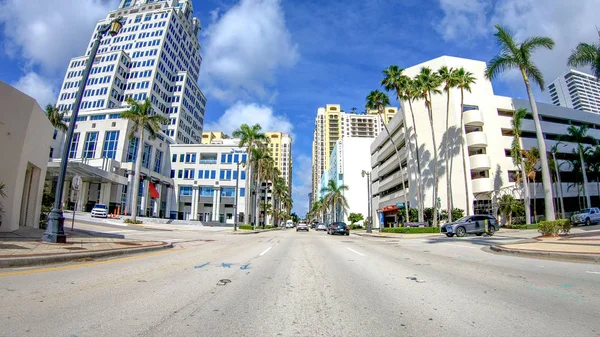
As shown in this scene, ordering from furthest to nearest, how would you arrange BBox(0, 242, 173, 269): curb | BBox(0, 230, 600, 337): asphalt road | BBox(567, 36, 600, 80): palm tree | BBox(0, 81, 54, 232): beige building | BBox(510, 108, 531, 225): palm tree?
BBox(510, 108, 531, 225): palm tree
BBox(567, 36, 600, 80): palm tree
BBox(0, 81, 54, 232): beige building
BBox(0, 242, 173, 269): curb
BBox(0, 230, 600, 337): asphalt road

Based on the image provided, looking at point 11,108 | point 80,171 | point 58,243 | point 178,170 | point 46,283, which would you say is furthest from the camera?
point 178,170

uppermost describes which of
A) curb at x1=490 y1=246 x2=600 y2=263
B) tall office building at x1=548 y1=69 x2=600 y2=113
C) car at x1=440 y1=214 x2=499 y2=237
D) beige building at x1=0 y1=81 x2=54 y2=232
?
tall office building at x1=548 y1=69 x2=600 y2=113

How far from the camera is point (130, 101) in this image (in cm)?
3622

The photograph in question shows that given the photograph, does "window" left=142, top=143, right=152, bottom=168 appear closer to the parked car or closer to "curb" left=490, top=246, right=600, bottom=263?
"curb" left=490, top=246, right=600, bottom=263

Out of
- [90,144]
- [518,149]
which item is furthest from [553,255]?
[90,144]

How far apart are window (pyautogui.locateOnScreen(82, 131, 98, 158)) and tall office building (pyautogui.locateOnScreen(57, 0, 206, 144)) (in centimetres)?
1799

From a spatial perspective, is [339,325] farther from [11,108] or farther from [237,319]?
[11,108]

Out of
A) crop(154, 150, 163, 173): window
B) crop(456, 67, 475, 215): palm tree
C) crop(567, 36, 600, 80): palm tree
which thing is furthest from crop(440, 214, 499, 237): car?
crop(154, 150, 163, 173): window

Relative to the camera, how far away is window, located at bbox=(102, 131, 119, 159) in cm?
5353

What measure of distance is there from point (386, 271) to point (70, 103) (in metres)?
96.4

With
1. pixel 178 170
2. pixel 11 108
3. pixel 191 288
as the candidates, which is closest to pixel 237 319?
pixel 191 288

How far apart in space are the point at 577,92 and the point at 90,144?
8016 centimetres

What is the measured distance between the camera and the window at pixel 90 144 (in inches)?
2132

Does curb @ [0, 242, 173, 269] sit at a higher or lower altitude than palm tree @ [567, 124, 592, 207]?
lower
